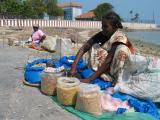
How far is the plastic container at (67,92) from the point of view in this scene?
5023mm

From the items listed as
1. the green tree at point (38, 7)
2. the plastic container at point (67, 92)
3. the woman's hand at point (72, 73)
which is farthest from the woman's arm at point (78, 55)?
the green tree at point (38, 7)

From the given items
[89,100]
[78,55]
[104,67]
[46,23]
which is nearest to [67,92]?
[89,100]

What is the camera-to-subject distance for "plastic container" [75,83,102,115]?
4.78 meters

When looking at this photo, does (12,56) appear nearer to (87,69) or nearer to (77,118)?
(87,69)

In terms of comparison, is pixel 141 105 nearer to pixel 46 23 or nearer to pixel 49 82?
pixel 49 82

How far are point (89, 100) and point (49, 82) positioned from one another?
3.34 feet

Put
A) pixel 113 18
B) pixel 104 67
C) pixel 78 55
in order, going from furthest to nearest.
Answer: pixel 78 55, pixel 113 18, pixel 104 67

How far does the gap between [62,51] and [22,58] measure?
126 centimetres

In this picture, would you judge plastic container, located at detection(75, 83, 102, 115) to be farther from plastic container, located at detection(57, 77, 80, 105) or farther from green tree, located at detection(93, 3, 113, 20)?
green tree, located at detection(93, 3, 113, 20)

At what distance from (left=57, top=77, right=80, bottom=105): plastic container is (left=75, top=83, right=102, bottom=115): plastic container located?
0.16 m

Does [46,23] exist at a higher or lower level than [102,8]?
lower

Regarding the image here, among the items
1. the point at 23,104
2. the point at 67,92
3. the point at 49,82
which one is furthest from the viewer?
the point at 49,82

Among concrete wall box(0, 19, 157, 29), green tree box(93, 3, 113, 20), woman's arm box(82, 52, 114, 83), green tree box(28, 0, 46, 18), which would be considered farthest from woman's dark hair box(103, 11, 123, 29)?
green tree box(93, 3, 113, 20)

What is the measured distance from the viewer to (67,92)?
502cm
